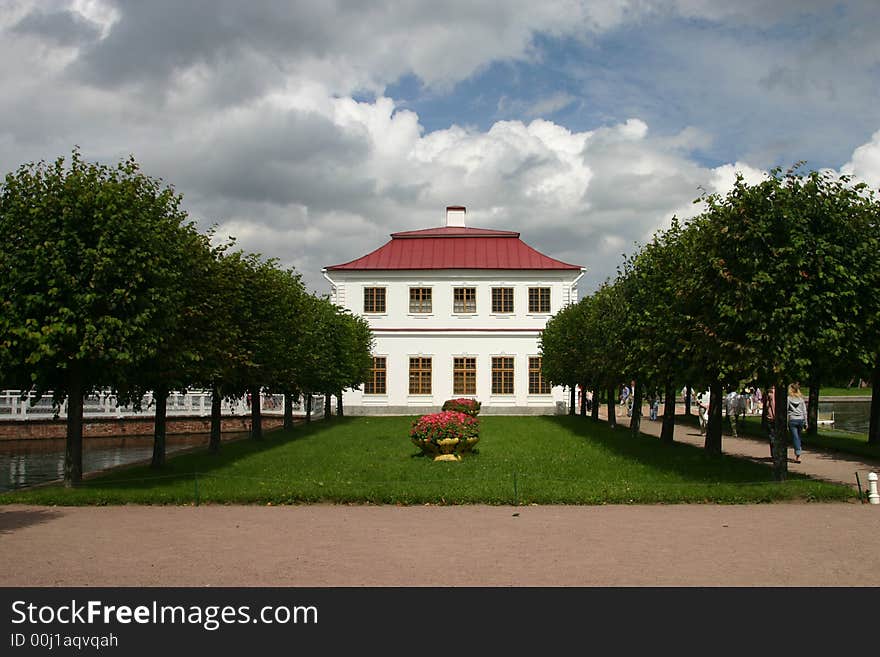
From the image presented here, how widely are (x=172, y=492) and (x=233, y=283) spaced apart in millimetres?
7439

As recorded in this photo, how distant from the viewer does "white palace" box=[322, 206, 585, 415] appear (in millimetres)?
46469

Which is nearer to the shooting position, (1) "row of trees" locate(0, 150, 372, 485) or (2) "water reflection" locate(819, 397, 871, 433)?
(1) "row of trees" locate(0, 150, 372, 485)

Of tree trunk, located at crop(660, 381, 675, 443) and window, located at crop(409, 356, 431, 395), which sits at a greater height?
window, located at crop(409, 356, 431, 395)

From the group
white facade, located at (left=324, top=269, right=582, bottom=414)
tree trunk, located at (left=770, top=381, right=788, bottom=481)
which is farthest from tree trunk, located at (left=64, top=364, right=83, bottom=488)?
white facade, located at (left=324, top=269, right=582, bottom=414)

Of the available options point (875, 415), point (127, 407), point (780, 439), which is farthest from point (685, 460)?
point (127, 407)

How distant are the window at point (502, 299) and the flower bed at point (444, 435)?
91.1 feet

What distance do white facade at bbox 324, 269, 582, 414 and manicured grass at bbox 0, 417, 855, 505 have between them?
22774mm

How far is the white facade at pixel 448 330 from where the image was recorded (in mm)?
46438

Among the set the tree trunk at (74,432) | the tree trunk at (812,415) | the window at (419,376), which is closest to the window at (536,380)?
the window at (419,376)

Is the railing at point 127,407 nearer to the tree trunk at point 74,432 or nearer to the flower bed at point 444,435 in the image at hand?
the flower bed at point 444,435

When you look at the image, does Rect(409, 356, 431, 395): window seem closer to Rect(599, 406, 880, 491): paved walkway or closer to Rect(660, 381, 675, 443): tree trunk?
Rect(599, 406, 880, 491): paved walkway

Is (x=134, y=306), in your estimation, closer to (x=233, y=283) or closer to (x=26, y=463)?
(x=233, y=283)

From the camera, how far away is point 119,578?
7.96 metres
